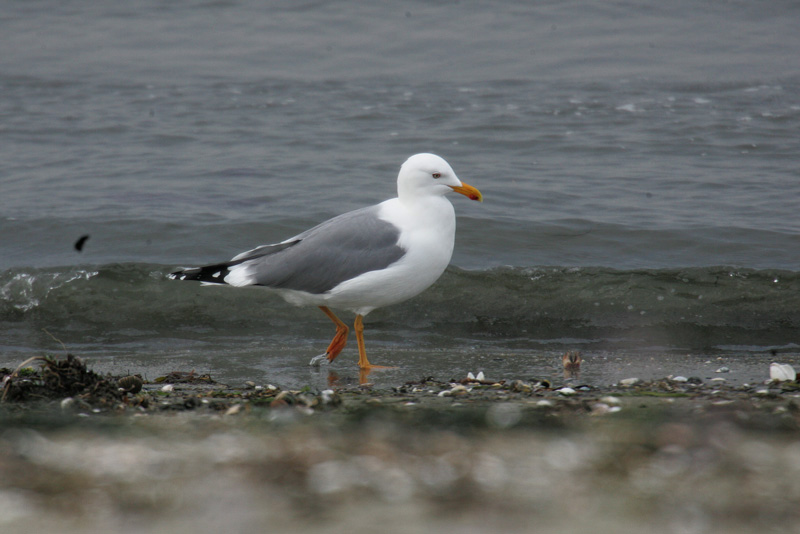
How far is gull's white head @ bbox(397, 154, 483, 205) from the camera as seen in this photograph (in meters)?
5.97

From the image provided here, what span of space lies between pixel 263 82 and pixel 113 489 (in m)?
13.5

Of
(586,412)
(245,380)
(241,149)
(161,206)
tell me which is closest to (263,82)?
(241,149)

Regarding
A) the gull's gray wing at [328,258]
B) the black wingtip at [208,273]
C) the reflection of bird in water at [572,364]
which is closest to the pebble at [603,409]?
the reflection of bird in water at [572,364]

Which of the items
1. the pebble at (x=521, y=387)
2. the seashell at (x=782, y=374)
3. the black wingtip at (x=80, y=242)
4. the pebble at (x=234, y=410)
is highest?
the pebble at (x=234, y=410)

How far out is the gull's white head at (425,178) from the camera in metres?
5.97

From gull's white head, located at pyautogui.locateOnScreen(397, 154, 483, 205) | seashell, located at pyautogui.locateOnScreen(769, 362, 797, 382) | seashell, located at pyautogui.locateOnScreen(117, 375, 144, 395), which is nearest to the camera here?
seashell, located at pyautogui.locateOnScreen(117, 375, 144, 395)

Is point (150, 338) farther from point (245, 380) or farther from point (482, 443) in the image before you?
point (482, 443)

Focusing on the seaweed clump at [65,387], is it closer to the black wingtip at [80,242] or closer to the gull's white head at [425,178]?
the gull's white head at [425,178]

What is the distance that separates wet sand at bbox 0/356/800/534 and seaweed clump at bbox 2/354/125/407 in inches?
1.0

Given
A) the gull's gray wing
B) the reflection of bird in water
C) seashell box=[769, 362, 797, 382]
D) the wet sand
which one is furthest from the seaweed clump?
seashell box=[769, 362, 797, 382]

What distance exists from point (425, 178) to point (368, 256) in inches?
27.0

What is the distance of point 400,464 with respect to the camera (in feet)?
10.3

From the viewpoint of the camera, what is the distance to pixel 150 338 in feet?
23.9

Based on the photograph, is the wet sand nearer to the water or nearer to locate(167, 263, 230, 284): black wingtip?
the water
